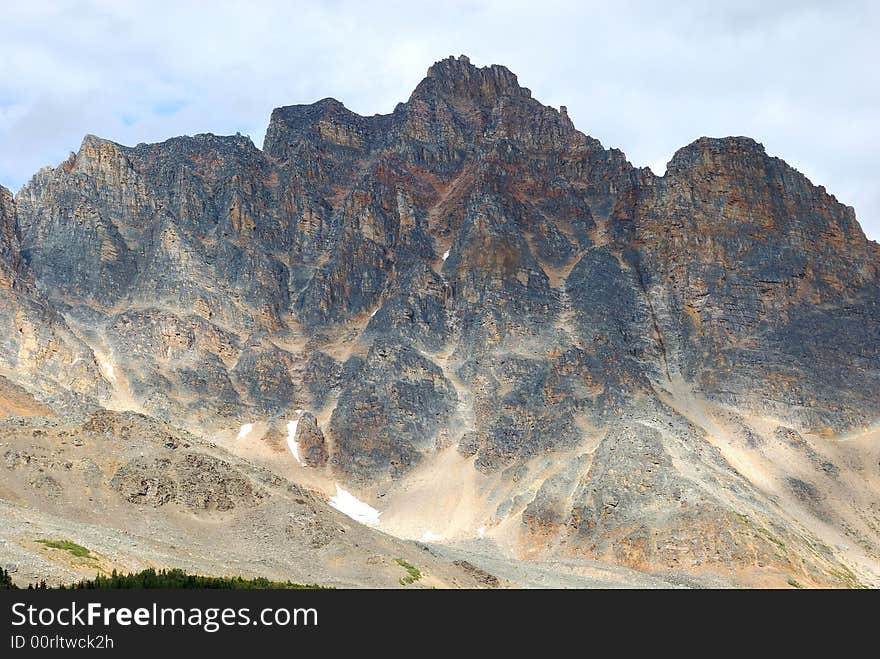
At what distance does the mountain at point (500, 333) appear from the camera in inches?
4119

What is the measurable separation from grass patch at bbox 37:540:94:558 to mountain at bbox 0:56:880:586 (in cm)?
5082

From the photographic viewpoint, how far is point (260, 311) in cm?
16412

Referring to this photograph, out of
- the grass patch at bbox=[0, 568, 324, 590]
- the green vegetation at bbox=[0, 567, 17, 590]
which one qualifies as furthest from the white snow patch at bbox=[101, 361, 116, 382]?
the green vegetation at bbox=[0, 567, 17, 590]

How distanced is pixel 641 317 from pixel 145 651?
134m

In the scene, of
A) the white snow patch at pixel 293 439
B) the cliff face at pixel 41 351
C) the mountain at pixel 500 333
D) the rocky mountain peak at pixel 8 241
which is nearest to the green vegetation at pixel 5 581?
the mountain at pixel 500 333

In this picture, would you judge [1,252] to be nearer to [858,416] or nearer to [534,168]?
[534,168]

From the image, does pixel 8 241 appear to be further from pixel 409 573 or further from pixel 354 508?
pixel 409 573

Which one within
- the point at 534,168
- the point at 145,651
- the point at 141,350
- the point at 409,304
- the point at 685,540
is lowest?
the point at 145,651

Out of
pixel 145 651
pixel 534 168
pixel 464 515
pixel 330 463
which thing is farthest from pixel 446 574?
pixel 534 168

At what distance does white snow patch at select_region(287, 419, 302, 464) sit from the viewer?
133 meters

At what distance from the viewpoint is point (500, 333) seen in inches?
5768

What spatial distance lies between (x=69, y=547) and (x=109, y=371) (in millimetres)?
100949

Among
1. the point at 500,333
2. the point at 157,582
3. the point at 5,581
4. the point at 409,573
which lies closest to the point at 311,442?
the point at 500,333

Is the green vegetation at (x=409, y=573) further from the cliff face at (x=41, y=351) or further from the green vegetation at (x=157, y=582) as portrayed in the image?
the cliff face at (x=41, y=351)
